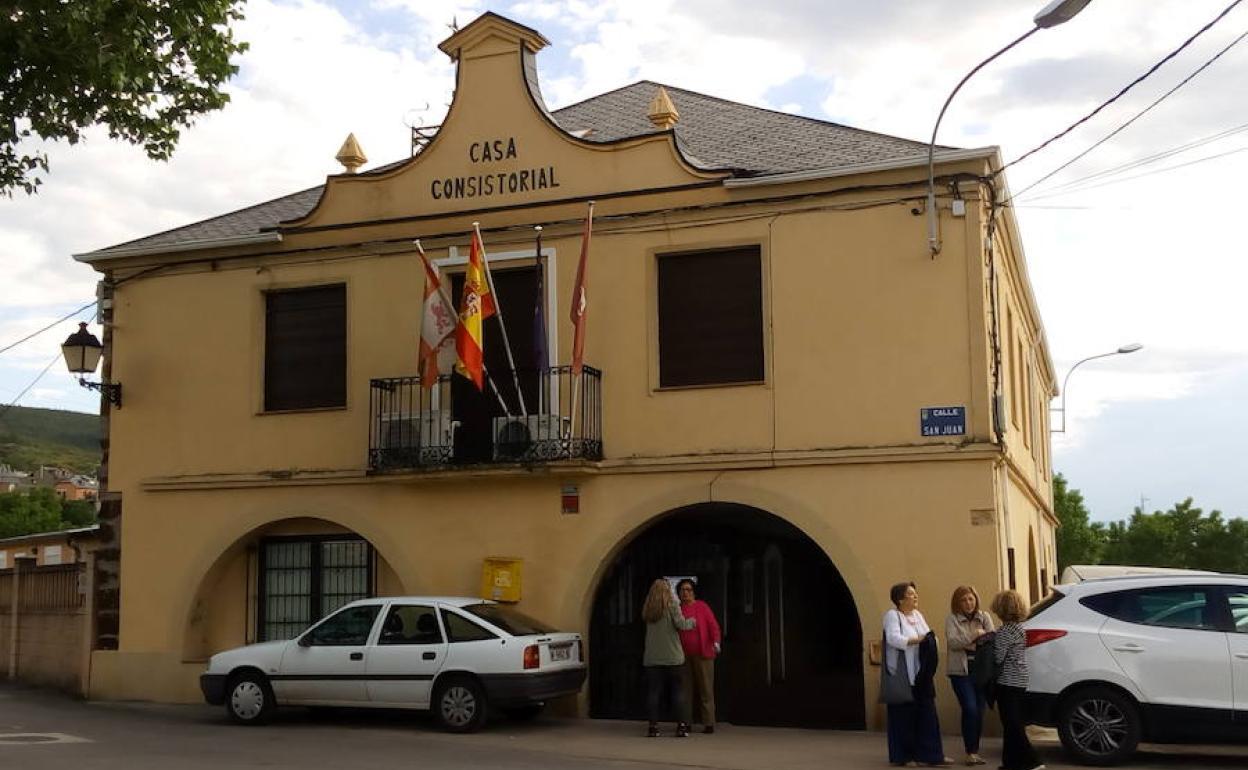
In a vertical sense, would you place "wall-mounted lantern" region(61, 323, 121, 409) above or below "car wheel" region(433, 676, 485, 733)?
above

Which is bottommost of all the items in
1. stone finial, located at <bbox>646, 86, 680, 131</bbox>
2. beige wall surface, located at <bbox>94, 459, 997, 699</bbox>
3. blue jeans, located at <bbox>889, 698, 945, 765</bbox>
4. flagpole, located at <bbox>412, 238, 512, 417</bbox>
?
blue jeans, located at <bbox>889, 698, 945, 765</bbox>

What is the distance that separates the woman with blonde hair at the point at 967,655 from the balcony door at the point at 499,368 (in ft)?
20.9

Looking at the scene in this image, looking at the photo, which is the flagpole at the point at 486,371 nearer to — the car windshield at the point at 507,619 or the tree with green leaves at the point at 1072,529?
the car windshield at the point at 507,619

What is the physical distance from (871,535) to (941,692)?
1806 millimetres

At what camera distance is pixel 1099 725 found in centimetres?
1216

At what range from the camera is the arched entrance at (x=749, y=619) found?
17188mm

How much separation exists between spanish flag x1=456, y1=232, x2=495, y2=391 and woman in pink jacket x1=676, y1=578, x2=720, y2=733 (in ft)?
11.6

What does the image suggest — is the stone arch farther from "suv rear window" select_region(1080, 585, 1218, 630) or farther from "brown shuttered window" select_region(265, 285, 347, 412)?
"brown shuttered window" select_region(265, 285, 347, 412)

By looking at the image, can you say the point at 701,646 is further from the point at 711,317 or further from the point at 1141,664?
the point at 1141,664

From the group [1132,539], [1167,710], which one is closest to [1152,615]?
[1167,710]

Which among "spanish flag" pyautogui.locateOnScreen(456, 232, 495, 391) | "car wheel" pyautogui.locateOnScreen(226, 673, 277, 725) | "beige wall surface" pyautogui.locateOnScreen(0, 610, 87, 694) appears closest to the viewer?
"car wheel" pyautogui.locateOnScreen(226, 673, 277, 725)

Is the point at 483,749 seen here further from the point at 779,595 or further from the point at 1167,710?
the point at 779,595

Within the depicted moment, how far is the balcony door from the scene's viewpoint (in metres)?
17.2

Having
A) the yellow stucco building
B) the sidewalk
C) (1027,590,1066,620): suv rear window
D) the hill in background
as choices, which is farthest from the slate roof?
the hill in background
